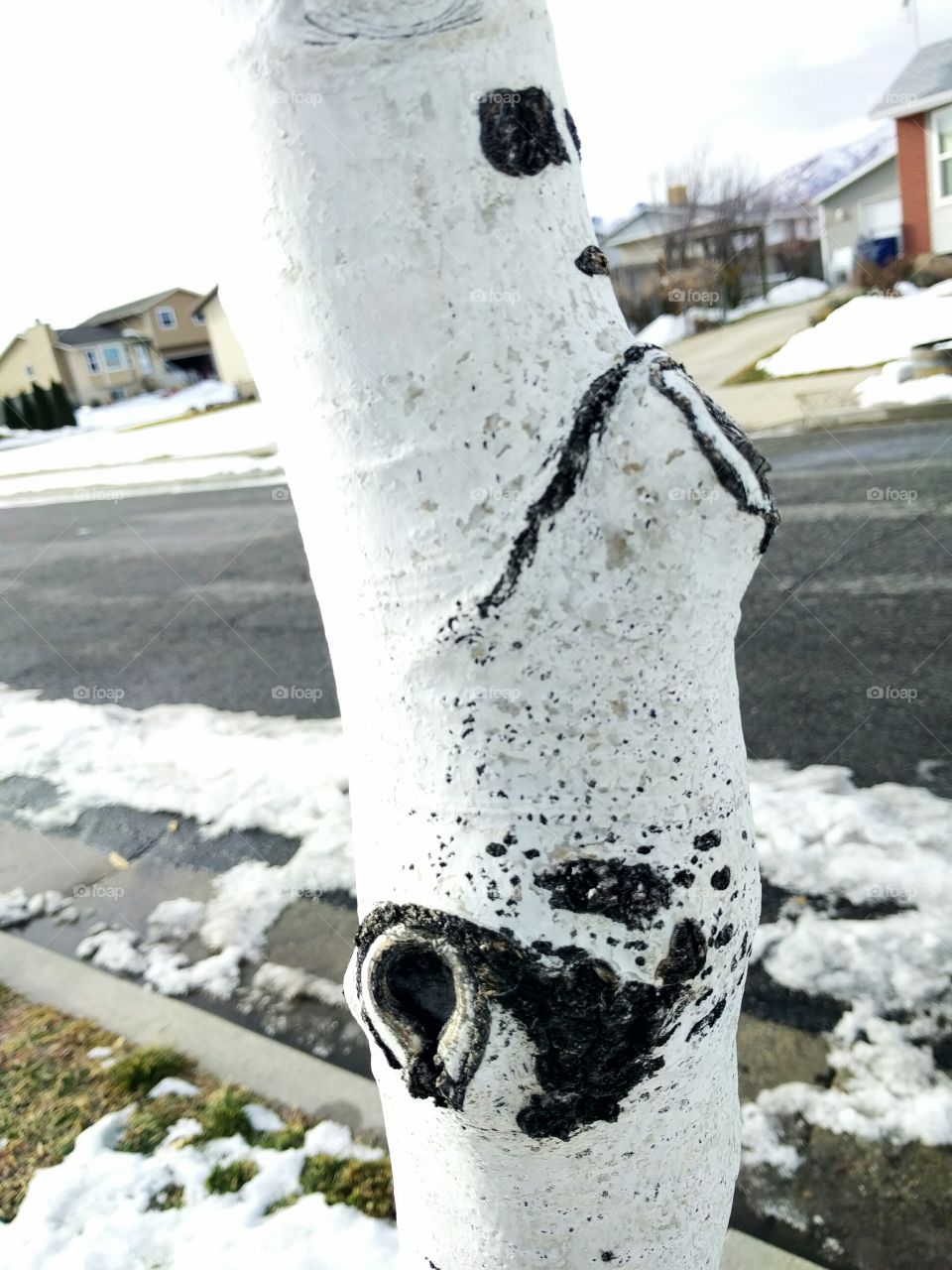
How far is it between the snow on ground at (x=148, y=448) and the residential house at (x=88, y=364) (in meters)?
1.37

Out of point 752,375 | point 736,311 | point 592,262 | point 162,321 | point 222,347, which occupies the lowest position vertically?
point 752,375

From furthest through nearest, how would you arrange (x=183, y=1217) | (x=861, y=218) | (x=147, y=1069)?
(x=861, y=218) → (x=147, y=1069) → (x=183, y=1217)

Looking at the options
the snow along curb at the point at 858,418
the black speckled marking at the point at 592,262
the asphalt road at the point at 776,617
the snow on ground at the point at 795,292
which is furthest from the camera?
the snow on ground at the point at 795,292

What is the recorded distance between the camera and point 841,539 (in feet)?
21.7

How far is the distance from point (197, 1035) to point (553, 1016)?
2.45m

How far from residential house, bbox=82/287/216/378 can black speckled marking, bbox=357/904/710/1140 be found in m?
27.1

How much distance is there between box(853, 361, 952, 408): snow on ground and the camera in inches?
424

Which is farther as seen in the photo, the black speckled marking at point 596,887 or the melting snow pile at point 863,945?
the melting snow pile at point 863,945

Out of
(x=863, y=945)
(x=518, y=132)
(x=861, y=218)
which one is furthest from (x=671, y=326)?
(x=518, y=132)

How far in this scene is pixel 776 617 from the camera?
5.57 metres

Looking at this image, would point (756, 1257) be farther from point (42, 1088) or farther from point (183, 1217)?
point (42, 1088)

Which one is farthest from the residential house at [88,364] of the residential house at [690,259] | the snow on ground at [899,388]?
the snow on ground at [899,388]

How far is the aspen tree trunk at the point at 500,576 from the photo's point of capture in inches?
28.5

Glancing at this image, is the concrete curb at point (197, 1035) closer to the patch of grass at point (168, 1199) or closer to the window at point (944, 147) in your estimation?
the patch of grass at point (168, 1199)
